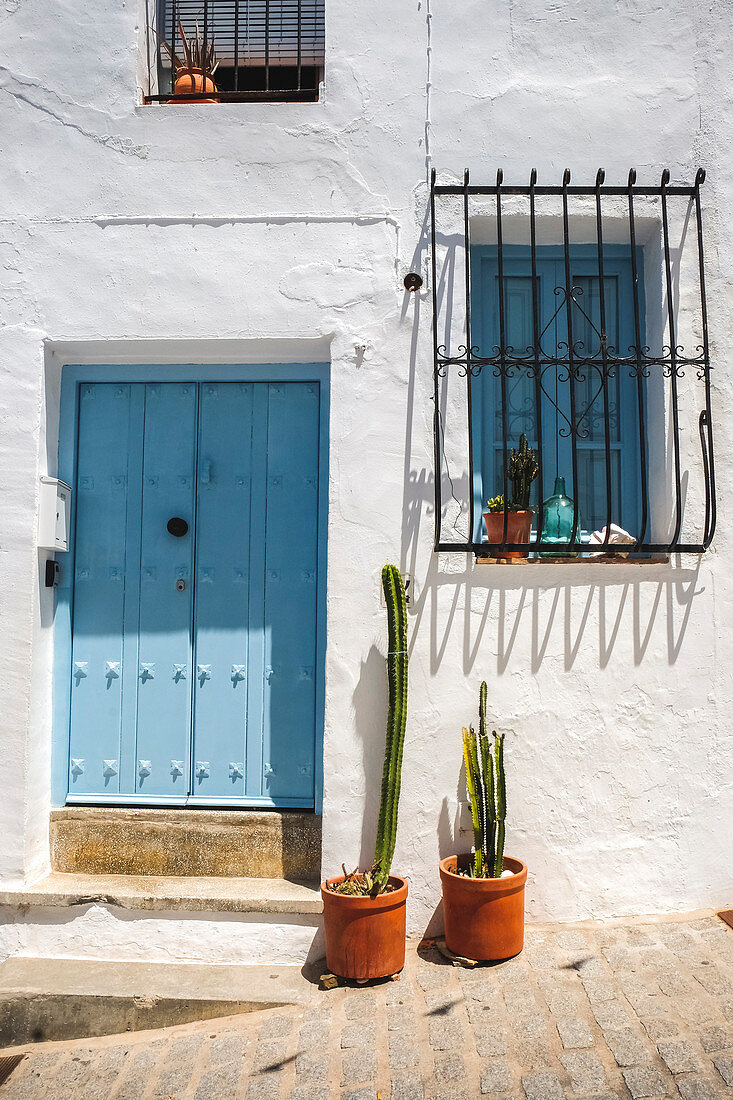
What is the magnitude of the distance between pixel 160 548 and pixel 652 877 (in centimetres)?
266

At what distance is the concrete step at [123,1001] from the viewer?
128 inches

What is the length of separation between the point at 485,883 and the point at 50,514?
2467 mm

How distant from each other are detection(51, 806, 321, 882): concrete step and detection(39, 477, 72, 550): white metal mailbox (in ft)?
4.12

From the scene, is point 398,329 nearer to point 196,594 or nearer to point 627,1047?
point 196,594

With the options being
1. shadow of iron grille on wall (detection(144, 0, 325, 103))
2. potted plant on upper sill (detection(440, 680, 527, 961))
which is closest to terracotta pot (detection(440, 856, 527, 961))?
potted plant on upper sill (detection(440, 680, 527, 961))

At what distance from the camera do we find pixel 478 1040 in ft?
9.23

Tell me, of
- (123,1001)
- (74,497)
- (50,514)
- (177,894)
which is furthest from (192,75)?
(123,1001)

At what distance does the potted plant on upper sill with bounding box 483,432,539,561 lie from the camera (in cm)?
359

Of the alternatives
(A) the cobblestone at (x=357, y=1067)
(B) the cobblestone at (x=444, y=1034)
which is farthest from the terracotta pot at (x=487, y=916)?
(A) the cobblestone at (x=357, y=1067)

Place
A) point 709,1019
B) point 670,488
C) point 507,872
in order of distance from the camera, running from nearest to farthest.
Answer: point 709,1019
point 507,872
point 670,488

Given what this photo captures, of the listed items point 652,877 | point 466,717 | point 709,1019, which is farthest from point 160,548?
point 709,1019

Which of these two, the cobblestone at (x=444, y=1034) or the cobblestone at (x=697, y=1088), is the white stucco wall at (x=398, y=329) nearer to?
the cobblestone at (x=444, y=1034)

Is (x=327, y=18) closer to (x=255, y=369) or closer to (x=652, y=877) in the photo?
(x=255, y=369)

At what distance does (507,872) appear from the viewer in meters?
3.38
